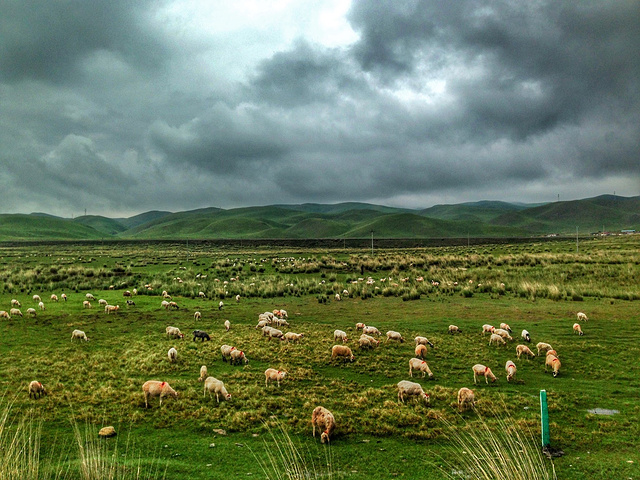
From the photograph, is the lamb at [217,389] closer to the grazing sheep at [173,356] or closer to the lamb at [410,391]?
the grazing sheep at [173,356]

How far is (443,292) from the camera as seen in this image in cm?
3127

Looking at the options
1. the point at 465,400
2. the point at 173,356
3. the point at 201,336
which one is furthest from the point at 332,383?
the point at 201,336

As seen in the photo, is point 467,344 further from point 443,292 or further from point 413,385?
point 443,292

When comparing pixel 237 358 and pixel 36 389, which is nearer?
pixel 36 389

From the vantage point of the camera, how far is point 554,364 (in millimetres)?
12445

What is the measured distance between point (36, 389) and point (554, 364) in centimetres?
1613

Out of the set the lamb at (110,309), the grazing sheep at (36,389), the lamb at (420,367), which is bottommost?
the lamb at (110,309)

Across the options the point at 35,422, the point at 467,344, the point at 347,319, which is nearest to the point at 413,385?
the point at 467,344

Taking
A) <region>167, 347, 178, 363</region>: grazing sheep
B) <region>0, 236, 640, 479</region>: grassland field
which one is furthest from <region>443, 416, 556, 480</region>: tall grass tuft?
<region>167, 347, 178, 363</region>: grazing sheep

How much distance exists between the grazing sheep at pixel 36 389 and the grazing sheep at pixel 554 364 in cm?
1583

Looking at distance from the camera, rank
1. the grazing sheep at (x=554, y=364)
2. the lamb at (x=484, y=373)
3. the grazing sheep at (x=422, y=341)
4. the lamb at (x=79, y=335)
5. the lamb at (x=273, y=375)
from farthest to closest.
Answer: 1. the lamb at (x=79, y=335)
2. the grazing sheep at (x=422, y=341)
3. the grazing sheep at (x=554, y=364)
4. the lamb at (x=484, y=373)
5. the lamb at (x=273, y=375)

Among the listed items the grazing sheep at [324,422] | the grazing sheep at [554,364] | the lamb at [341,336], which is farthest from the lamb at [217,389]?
the grazing sheep at [554,364]

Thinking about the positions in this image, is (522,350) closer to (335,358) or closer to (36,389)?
(335,358)

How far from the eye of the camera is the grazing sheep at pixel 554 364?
1225 cm
